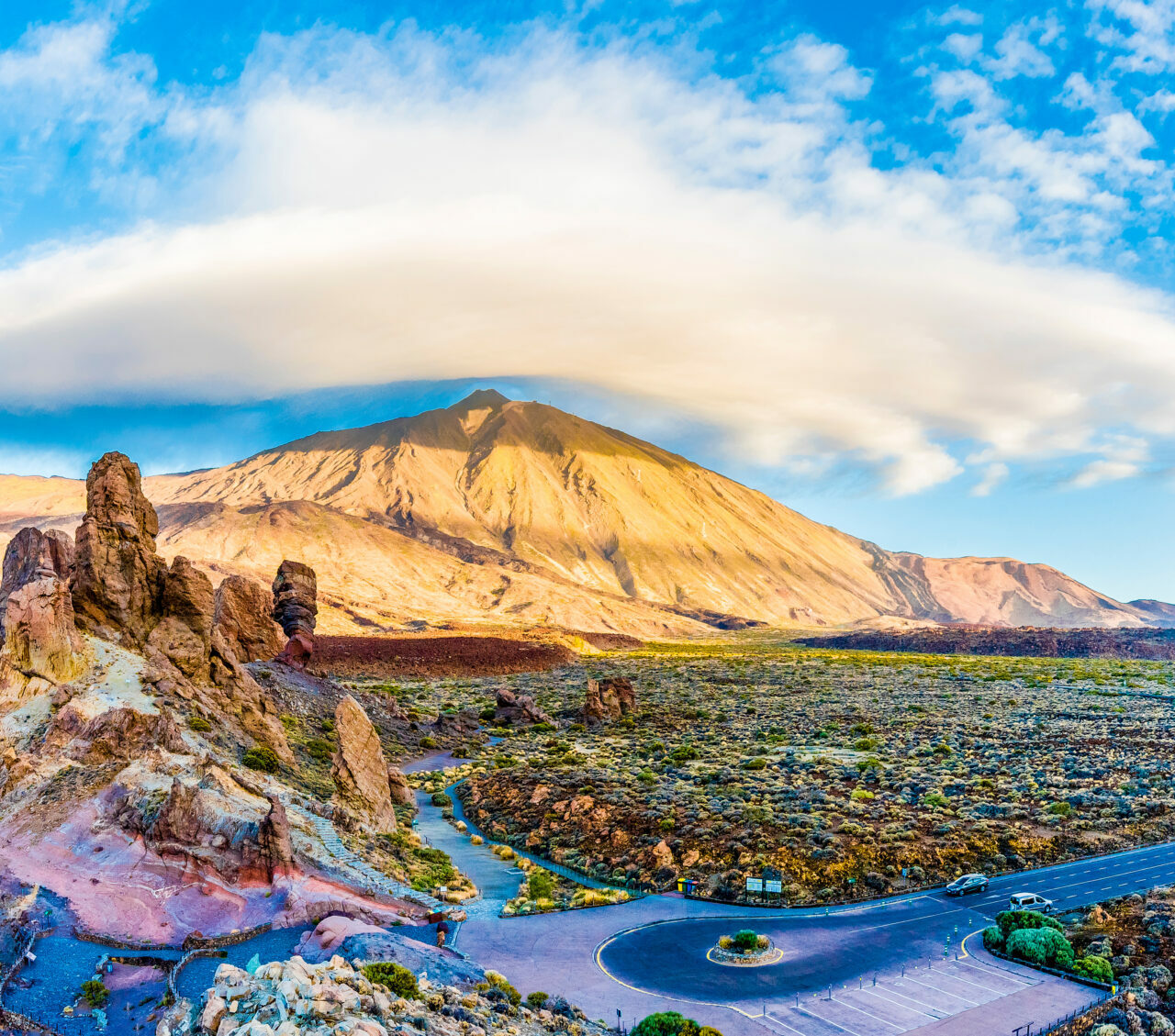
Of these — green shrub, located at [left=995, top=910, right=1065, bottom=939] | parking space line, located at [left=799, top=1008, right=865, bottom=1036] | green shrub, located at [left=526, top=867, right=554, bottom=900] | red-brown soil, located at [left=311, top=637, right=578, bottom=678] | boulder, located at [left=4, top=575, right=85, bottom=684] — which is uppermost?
red-brown soil, located at [left=311, top=637, right=578, bottom=678]

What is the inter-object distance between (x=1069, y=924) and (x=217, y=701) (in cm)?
4078

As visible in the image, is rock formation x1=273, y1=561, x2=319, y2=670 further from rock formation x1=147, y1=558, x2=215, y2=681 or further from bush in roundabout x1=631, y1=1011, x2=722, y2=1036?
bush in roundabout x1=631, y1=1011, x2=722, y2=1036

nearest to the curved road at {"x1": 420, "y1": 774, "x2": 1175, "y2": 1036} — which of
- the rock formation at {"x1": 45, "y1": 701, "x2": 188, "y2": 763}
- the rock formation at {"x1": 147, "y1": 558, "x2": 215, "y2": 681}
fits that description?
the rock formation at {"x1": 45, "y1": 701, "x2": 188, "y2": 763}

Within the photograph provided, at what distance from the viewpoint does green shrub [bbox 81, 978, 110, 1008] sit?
22.1 metres

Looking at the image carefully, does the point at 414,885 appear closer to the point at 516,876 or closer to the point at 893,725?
the point at 516,876

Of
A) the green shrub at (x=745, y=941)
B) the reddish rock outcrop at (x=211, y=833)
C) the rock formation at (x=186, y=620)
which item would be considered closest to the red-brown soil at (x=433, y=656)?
the rock formation at (x=186, y=620)

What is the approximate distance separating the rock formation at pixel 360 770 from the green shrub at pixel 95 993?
68.3ft

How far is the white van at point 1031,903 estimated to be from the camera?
33.3 m

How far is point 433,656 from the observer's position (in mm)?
134875

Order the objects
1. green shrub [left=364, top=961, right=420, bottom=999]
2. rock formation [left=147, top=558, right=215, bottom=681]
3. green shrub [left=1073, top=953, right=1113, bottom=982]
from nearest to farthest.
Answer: green shrub [left=364, top=961, right=420, bottom=999], green shrub [left=1073, top=953, right=1113, bottom=982], rock formation [left=147, top=558, right=215, bottom=681]

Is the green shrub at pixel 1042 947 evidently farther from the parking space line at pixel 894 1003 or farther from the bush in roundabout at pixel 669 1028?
the bush in roundabout at pixel 669 1028

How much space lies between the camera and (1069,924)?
3173cm

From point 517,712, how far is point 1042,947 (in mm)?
65080

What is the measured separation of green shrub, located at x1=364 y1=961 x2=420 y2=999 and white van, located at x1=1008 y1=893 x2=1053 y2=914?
77.7 ft
